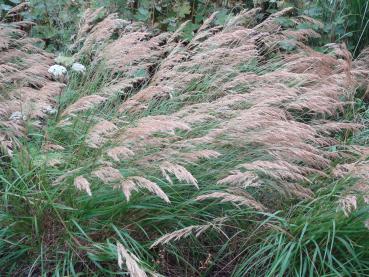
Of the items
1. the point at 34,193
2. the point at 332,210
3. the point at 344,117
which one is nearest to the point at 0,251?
the point at 34,193

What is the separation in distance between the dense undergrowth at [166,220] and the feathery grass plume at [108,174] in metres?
0.04

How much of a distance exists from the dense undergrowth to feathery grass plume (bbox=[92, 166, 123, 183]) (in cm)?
4

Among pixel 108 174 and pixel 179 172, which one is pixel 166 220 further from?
pixel 179 172

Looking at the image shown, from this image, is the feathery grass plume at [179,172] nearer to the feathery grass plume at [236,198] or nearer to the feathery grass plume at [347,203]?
the feathery grass plume at [236,198]

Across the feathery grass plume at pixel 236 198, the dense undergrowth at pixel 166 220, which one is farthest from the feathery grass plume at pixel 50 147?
the feathery grass plume at pixel 236 198

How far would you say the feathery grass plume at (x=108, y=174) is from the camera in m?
3.08

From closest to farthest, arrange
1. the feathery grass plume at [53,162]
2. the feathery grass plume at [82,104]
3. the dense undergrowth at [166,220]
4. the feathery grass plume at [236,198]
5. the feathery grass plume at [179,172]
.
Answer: the feathery grass plume at [179,172] → the feathery grass plume at [236,198] → the dense undergrowth at [166,220] → the feathery grass plume at [53,162] → the feathery grass plume at [82,104]

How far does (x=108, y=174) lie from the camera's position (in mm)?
3207

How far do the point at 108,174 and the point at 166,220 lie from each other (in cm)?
48

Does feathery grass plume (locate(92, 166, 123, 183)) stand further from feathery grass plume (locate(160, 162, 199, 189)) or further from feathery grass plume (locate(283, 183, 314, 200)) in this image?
feathery grass plume (locate(283, 183, 314, 200))

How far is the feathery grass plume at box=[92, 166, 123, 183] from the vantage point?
3.08 metres

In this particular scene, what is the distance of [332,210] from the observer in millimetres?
3211

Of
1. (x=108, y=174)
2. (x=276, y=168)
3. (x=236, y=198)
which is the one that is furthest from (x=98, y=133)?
(x=276, y=168)

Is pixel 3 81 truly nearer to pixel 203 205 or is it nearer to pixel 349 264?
pixel 203 205
